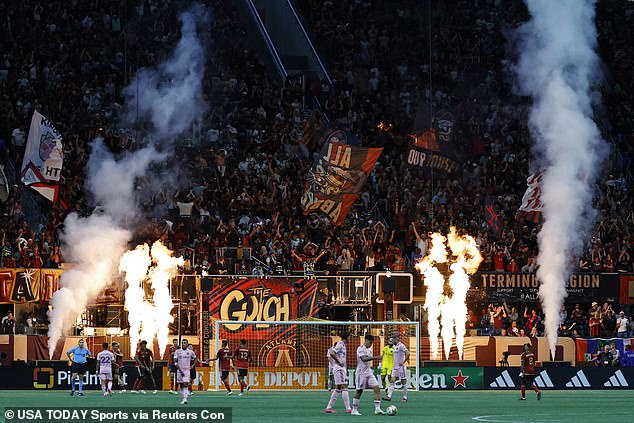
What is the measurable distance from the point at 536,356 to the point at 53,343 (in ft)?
47.0

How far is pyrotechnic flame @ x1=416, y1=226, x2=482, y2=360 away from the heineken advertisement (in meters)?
1.68

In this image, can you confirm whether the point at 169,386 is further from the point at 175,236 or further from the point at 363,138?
the point at 363,138

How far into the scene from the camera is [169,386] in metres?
43.4

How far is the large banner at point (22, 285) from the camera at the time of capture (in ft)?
146

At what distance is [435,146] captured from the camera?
49.8 meters

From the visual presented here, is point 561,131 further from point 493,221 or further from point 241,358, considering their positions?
point 241,358

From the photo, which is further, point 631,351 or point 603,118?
point 603,118

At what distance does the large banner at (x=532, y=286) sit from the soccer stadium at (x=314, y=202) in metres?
0.07

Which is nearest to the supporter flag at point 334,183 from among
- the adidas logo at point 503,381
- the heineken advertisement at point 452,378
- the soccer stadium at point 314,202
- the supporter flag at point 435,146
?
the soccer stadium at point 314,202

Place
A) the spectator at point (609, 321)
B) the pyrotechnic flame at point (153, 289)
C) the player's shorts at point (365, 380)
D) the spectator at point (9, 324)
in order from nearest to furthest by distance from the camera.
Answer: the player's shorts at point (365, 380), the pyrotechnic flame at point (153, 289), the spectator at point (9, 324), the spectator at point (609, 321)

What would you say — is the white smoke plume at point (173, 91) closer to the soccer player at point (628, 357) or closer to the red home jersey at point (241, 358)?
the red home jersey at point (241, 358)

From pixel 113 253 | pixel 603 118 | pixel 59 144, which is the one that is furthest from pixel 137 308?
pixel 603 118

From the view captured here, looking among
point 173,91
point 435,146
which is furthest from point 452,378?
point 173,91

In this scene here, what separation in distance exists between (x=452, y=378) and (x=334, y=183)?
22.6 feet
